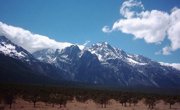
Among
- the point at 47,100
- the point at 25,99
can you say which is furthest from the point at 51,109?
the point at 25,99

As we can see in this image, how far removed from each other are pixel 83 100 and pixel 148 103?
21277 mm

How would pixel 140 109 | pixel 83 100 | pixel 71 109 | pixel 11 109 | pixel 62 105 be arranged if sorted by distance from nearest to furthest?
pixel 11 109 < pixel 71 109 < pixel 140 109 < pixel 62 105 < pixel 83 100

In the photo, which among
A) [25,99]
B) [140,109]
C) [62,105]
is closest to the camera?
[140,109]

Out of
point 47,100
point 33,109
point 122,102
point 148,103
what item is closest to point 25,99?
point 47,100

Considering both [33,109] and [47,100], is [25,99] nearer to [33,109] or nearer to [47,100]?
[47,100]

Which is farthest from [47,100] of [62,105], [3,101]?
[3,101]

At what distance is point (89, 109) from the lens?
215ft

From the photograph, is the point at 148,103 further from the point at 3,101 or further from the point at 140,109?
the point at 3,101

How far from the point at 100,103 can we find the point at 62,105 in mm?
12093

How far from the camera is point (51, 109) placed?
63344 mm

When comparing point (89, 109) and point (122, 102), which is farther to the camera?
point (122, 102)

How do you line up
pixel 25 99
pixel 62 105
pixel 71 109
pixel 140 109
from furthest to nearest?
pixel 25 99 < pixel 62 105 < pixel 140 109 < pixel 71 109

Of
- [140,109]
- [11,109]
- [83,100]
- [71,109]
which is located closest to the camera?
[11,109]

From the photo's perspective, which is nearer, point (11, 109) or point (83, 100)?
point (11, 109)
